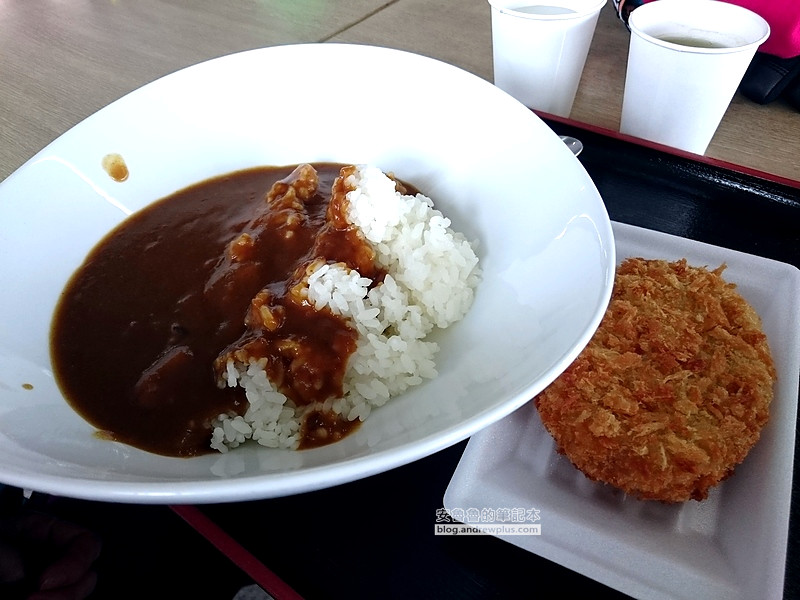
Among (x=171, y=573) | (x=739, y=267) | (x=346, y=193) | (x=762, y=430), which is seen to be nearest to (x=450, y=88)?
(x=346, y=193)

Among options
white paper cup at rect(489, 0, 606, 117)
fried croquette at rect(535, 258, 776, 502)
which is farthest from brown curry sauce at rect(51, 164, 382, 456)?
white paper cup at rect(489, 0, 606, 117)

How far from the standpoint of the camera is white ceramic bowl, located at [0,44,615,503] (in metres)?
0.95

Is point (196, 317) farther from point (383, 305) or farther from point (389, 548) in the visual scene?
point (389, 548)

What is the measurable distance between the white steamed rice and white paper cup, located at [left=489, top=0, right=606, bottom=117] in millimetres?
719

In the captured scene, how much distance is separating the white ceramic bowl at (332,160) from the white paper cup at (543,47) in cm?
42

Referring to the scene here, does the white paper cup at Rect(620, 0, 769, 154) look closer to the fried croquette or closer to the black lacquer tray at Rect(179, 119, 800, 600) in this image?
the fried croquette

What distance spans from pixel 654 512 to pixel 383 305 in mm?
716

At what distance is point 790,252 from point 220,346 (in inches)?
59.4

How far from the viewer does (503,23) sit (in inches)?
74.0

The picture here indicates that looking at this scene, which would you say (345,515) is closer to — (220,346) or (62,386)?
(220,346)

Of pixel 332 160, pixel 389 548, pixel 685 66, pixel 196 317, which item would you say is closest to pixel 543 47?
pixel 685 66

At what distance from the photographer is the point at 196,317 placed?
52.7 inches

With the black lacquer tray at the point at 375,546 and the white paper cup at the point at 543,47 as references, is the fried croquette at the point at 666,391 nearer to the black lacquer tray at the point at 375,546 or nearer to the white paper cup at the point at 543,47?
the black lacquer tray at the point at 375,546

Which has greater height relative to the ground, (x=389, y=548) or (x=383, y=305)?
(x=383, y=305)
